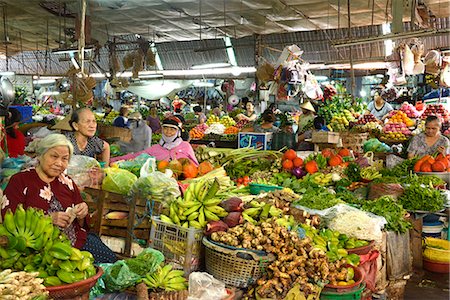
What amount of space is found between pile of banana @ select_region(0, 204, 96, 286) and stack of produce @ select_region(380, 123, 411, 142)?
8027mm

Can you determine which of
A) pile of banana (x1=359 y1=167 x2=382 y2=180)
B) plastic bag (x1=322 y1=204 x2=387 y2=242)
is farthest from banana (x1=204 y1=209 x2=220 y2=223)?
pile of banana (x1=359 y1=167 x2=382 y2=180)

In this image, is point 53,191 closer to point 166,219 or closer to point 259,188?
point 166,219

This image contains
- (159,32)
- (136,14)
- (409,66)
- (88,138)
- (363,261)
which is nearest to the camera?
(363,261)

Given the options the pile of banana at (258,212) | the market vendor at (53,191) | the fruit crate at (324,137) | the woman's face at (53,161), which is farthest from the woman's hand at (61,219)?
the fruit crate at (324,137)

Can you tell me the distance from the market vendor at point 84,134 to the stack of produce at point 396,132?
21.0 feet

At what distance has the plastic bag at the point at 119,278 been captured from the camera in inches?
119

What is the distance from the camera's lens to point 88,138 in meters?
5.08

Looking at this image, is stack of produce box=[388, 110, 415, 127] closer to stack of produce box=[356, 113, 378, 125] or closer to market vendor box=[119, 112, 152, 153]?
stack of produce box=[356, 113, 378, 125]

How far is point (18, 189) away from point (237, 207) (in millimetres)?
1701

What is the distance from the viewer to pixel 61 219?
308cm

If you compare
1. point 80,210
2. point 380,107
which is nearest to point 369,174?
point 80,210

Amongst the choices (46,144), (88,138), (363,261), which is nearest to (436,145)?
(363,261)

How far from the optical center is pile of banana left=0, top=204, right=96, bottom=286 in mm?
2387

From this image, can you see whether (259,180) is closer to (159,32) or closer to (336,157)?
(336,157)
